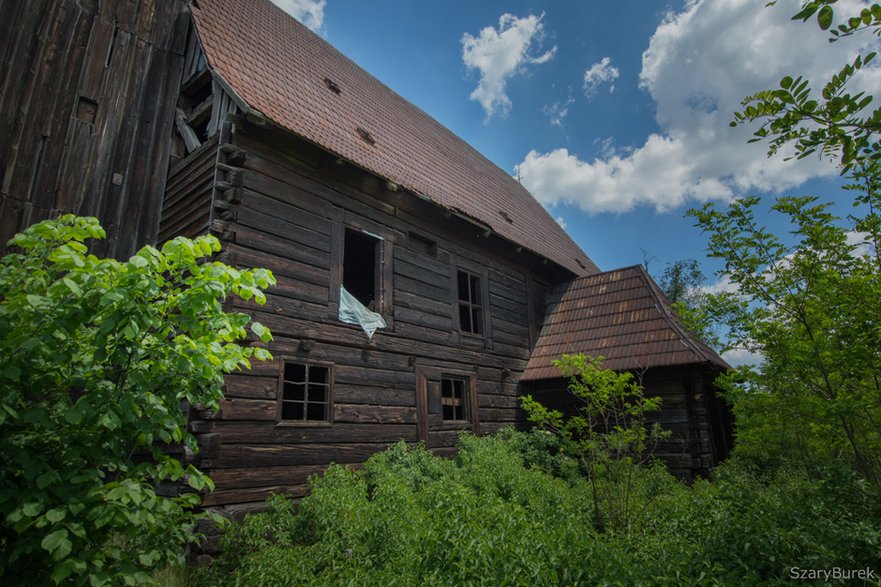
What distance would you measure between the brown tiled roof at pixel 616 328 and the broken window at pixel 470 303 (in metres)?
2.12

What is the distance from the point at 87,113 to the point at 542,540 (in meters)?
6.77

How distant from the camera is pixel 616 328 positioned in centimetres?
1243

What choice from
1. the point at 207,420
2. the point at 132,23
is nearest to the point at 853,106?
the point at 207,420

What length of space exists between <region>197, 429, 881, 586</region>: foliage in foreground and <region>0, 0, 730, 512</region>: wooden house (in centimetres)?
142

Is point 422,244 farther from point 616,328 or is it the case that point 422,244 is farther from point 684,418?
point 684,418

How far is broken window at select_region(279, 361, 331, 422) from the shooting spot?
24.0 feet

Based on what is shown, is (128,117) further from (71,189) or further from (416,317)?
(416,317)

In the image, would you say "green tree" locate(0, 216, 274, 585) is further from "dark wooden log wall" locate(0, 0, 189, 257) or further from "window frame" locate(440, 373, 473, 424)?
"window frame" locate(440, 373, 473, 424)

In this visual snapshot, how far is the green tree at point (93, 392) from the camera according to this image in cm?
237

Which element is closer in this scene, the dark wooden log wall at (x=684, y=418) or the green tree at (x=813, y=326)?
the green tree at (x=813, y=326)

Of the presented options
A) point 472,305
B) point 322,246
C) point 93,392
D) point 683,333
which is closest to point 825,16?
point 93,392

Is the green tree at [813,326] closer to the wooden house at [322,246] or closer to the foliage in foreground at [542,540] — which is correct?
the foliage in foreground at [542,540]

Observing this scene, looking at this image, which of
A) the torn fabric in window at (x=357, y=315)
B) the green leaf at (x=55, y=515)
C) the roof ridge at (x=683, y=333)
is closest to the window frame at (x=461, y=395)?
the torn fabric in window at (x=357, y=315)

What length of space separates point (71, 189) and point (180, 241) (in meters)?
3.85
